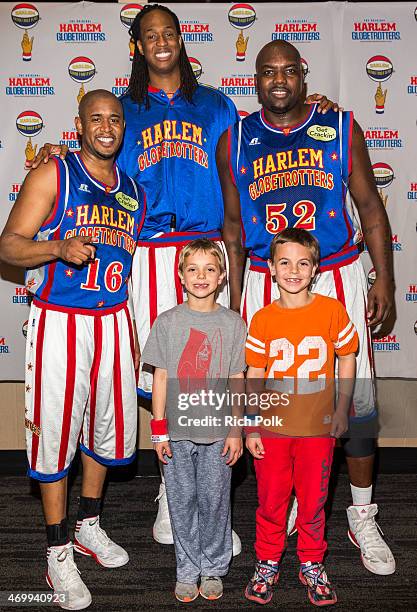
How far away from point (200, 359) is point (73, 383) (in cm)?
49

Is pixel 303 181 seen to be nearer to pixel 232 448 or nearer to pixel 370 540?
pixel 232 448

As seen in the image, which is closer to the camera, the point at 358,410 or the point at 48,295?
the point at 48,295

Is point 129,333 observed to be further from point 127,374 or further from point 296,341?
point 296,341

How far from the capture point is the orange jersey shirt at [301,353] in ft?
8.73

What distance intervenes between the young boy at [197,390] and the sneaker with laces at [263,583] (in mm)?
206

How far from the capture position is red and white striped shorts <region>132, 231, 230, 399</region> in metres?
3.16

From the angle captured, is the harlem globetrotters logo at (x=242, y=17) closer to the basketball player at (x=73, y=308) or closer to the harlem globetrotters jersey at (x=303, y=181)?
the harlem globetrotters jersey at (x=303, y=181)

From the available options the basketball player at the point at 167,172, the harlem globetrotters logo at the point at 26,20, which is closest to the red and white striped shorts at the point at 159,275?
the basketball player at the point at 167,172

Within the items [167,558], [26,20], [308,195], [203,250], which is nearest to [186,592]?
[167,558]

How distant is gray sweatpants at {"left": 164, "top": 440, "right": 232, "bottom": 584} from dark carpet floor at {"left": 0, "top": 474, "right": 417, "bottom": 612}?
0.15 m

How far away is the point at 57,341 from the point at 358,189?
4.21 feet

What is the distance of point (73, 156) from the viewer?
2.87 meters

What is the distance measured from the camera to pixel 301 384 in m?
2.69

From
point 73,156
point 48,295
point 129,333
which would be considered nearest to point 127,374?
point 129,333
